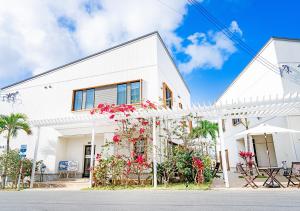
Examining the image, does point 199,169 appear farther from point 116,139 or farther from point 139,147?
point 116,139

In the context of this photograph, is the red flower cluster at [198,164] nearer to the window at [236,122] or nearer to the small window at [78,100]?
the small window at [78,100]

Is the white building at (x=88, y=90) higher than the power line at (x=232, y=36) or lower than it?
lower

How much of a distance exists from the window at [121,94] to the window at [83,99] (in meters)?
2.04

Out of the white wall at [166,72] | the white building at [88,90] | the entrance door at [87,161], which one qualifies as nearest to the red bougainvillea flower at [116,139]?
the white building at [88,90]

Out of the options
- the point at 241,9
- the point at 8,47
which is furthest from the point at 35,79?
the point at 241,9

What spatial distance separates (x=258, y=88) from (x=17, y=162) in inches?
697

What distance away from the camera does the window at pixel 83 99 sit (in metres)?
14.8

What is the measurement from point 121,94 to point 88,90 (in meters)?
2.79

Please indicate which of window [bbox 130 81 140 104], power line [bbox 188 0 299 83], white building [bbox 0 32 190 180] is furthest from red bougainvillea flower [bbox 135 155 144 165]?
power line [bbox 188 0 299 83]

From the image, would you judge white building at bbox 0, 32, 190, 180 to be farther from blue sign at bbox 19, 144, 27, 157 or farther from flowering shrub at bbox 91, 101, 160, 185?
flowering shrub at bbox 91, 101, 160, 185

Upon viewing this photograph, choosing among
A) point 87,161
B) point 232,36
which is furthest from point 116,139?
point 232,36

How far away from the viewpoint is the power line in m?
9.60

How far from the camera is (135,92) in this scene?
13.6 m

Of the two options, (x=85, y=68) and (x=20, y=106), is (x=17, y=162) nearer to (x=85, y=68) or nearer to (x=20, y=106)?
(x=20, y=106)
